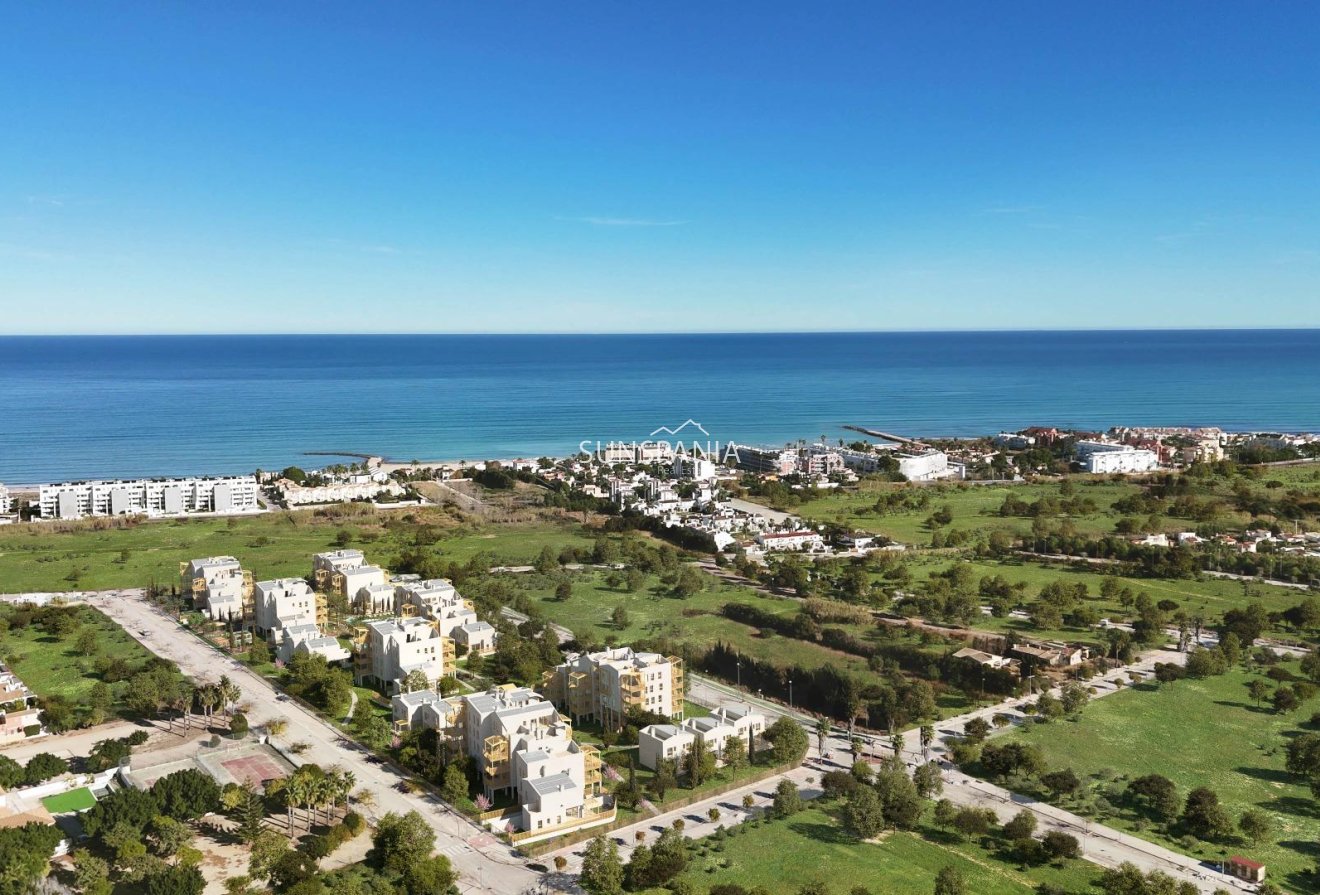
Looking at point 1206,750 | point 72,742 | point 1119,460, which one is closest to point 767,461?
point 1119,460

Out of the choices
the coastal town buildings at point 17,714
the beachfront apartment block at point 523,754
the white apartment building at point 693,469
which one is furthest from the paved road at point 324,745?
the white apartment building at point 693,469

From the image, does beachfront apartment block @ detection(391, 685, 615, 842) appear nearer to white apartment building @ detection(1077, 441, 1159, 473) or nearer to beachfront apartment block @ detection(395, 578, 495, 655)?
beachfront apartment block @ detection(395, 578, 495, 655)

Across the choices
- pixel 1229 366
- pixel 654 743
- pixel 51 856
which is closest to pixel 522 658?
pixel 654 743

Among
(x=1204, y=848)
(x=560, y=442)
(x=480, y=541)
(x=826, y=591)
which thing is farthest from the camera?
(x=560, y=442)

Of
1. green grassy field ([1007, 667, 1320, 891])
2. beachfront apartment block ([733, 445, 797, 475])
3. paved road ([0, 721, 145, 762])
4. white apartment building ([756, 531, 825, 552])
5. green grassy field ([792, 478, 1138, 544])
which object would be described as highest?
beachfront apartment block ([733, 445, 797, 475])

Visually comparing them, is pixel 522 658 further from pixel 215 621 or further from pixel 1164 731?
pixel 1164 731
